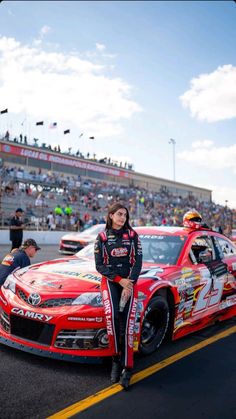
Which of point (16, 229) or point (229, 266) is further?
point (16, 229)

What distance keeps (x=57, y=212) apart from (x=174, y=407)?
18470 mm

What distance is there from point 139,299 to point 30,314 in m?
0.98

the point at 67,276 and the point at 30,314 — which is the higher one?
the point at 67,276

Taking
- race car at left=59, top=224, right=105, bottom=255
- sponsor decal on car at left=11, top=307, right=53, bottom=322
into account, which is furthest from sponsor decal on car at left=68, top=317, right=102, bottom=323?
race car at left=59, top=224, right=105, bottom=255

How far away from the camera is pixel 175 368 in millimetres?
3488

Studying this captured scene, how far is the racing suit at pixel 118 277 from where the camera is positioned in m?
3.22

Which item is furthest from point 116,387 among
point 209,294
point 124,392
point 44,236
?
point 44,236

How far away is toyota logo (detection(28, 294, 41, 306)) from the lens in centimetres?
344

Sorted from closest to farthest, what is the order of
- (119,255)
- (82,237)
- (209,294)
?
1. (119,255)
2. (209,294)
3. (82,237)

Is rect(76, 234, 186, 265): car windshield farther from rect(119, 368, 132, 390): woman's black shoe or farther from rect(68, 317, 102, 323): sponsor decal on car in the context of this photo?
rect(119, 368, 132, 390): woman's black shoe

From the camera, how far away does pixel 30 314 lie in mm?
3369

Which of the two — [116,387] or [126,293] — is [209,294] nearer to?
[126,293]

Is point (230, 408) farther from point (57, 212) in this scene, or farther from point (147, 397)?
point (57, 212)

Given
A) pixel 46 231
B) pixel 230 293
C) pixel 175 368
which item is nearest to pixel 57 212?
pixel 46 231
